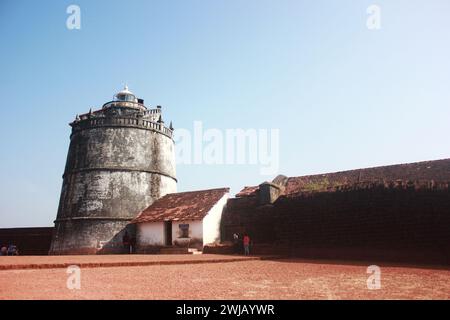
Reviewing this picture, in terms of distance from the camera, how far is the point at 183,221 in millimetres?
18875

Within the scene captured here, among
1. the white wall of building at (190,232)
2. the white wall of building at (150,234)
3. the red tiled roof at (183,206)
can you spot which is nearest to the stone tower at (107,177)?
the red tiled roof at (183,206)

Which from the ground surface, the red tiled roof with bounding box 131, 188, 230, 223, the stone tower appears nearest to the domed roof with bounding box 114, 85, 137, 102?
the stone tower

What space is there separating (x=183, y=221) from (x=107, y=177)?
5.58 metres

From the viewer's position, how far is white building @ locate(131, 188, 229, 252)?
1842 cm

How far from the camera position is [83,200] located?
21047 mm

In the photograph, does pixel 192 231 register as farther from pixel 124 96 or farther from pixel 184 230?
pixel 124 96

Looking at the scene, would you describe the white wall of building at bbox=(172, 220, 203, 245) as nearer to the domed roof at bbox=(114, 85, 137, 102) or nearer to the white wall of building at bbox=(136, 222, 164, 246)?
the white wall of building at bbox=(136, 222, 164, 246)

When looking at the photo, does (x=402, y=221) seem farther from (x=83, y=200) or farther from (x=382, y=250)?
(x=83, y=200)

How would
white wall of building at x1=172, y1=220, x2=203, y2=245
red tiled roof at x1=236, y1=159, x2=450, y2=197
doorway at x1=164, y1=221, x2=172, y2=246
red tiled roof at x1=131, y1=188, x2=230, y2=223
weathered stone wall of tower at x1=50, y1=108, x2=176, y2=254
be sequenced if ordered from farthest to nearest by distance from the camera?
weathered stone wall of tower at x1=50, y1=108, x2=176, y2=254
doorway at x1=164, y1=221, x2=172, y2=246
red tiled roof at x1=131, y1=188, x2=230, y2=223
white wall of building at x1=172, y1=220, x2=203, y2=245
red tiled roof at x1=236, y1=159, x2=450, y2=197

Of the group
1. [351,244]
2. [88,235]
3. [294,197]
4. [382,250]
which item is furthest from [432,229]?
[88,235]

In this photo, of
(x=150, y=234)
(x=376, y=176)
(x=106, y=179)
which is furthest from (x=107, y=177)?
(x=376, y=176)

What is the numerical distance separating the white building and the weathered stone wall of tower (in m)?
→ 1.23

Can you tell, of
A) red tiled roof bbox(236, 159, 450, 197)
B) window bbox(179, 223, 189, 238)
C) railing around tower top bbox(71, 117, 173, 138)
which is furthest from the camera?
railing around tower top bbox(71, 117, 173, 138)
